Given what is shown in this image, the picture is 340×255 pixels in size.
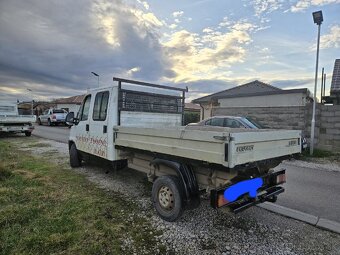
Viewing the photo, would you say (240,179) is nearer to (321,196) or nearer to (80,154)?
(321,196)

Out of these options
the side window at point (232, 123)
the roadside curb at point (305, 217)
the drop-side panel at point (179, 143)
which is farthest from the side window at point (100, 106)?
the side window at point (232, 123)

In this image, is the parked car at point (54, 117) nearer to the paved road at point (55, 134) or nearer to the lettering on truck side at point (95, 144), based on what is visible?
the paved road at point (55, 134)

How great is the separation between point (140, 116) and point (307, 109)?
8265 millimetres

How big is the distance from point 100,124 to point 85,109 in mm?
1170

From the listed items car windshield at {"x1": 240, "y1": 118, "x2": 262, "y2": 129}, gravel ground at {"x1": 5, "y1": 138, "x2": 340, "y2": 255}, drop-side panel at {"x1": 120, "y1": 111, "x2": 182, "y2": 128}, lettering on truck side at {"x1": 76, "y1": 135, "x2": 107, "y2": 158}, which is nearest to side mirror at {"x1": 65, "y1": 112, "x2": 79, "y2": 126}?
lettering on truck side at {"x1": 76, "y1": 135, "x2": 107, "y2": 158}

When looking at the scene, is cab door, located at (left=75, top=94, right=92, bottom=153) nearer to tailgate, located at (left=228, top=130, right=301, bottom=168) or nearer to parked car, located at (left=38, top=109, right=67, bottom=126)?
tailgate, located at (left=228, top=130, right=301, bottom=168)

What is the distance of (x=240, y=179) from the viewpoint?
11.6 feet

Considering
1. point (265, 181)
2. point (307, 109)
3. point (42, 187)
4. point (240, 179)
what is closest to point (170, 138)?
point (240, 179)

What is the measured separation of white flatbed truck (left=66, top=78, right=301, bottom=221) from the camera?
306cm

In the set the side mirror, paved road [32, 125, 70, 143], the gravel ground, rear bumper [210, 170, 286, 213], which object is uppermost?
the side mirror

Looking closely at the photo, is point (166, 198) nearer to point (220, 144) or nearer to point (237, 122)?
point (220, 144)

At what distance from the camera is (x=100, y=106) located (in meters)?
5.41

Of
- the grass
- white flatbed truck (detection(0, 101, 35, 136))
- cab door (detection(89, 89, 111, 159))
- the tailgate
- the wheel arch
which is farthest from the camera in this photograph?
white flatbed truck (detection(0, 101, 35, 136))

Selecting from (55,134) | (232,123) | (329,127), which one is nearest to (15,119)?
(55,134)
